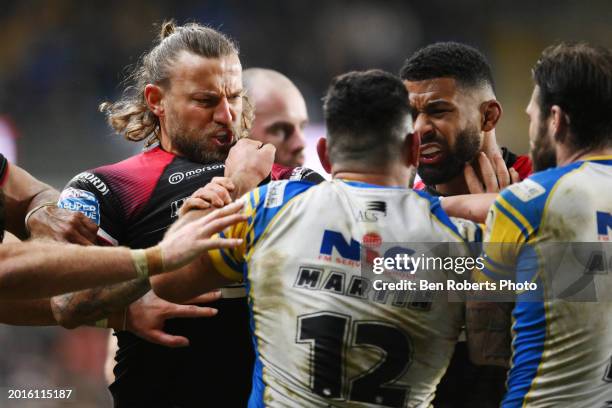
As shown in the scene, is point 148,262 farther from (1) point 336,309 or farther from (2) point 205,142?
(2) point 205,142

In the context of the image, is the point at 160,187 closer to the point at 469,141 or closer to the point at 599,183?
the point at 469,141

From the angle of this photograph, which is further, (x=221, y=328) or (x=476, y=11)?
(x=476, y=11)

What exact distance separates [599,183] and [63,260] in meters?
2.19

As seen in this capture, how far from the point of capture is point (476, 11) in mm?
12820

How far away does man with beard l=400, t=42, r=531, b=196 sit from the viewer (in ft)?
14.7

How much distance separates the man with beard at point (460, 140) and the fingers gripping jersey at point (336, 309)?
102 cm

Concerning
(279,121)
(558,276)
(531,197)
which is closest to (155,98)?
(279,121)

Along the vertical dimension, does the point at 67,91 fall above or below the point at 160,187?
above

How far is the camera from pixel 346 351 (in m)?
3.16

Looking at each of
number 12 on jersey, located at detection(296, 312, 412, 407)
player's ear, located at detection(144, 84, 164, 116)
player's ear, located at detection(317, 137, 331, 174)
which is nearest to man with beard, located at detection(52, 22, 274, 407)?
player's ear, located at detection(144, 84, 164, 116)

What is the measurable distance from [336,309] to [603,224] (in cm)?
109

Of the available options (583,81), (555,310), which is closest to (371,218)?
(555,310)

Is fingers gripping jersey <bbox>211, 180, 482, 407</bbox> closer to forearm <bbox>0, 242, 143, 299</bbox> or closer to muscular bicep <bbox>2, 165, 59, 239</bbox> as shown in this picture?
forearm <bbox>0, 242, 143, 299</bbox>

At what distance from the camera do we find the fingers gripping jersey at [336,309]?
3154 millimetres
